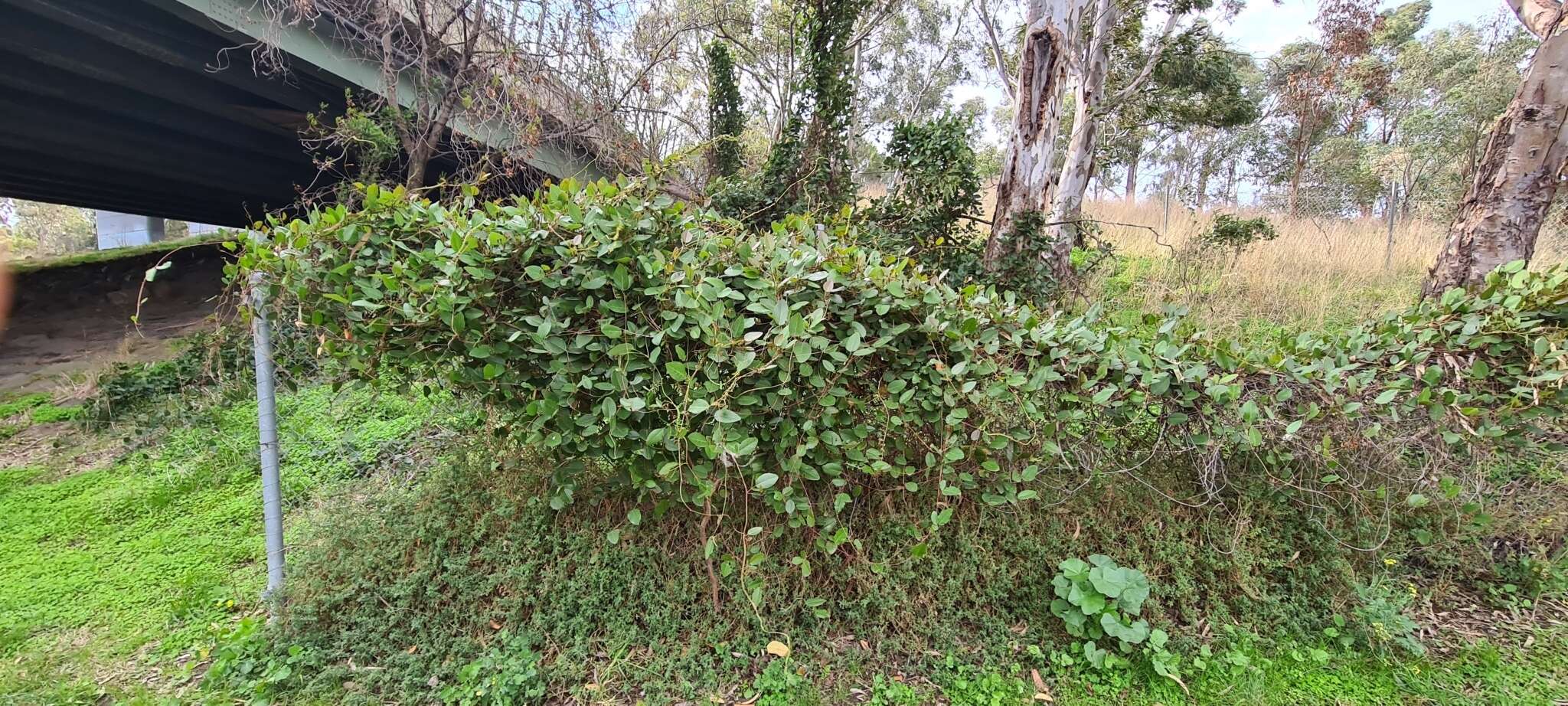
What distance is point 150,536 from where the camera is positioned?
2.89 meters

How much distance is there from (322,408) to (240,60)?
403 cm

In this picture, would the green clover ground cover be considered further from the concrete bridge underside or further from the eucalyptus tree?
the eucalyptus tree

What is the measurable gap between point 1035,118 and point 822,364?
3978 millimetres

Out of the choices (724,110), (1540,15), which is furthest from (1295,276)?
(724,110)

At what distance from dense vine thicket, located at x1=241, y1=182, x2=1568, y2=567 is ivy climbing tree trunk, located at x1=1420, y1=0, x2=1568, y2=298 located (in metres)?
1.23

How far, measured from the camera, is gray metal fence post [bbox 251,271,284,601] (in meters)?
2.10

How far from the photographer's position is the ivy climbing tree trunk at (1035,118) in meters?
4.48

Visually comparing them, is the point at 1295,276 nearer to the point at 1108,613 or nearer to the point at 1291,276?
the point at 1291,276

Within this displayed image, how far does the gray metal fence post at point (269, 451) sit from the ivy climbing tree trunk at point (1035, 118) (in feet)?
15.4

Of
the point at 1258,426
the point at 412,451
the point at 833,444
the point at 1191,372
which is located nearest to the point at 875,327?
the point at 833,444

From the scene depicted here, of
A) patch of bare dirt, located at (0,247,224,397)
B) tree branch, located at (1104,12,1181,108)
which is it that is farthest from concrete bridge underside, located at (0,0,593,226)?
tree branch, located at (1104,12,1181,108)

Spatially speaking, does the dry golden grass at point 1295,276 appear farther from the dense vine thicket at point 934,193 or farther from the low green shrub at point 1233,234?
the dense vine thicket at point 934,193

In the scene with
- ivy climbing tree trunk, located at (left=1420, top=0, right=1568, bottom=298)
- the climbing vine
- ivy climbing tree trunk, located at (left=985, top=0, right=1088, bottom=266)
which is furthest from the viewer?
the climbing vine

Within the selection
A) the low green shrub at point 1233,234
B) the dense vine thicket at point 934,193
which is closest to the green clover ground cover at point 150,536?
the dense vine thicket at point 934,193
